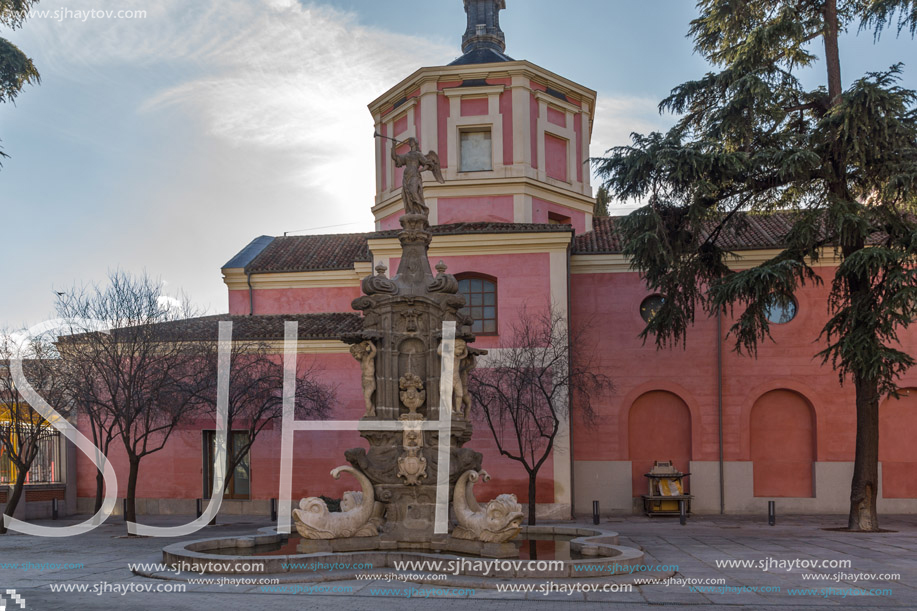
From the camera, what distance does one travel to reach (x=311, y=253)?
3072cm

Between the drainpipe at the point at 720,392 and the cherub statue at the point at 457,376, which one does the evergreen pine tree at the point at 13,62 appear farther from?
the drainpipe at the point at 720,392

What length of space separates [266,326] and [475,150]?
8313 mm

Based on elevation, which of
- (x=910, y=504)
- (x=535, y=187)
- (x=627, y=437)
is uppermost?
(x=535, y=187)

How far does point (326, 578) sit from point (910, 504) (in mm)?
20398

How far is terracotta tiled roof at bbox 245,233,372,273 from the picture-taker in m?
29.5

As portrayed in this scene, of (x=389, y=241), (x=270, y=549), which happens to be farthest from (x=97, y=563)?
(x=389, y=241)

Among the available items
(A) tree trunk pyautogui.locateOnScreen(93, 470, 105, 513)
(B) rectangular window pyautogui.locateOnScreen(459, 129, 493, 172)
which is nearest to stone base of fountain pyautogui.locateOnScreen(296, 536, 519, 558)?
(A) tree trunk pyautogui.locateOnScreen(93, 470, 105, 513)

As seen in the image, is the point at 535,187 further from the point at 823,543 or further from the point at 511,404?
the point at 823,543

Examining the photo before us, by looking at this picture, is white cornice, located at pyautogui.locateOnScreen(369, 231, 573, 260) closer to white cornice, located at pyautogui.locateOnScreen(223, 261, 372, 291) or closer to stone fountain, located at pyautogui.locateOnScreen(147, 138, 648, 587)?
white cornice, located at pyautogui.locateOnScreen(223, 261, 372, 291)

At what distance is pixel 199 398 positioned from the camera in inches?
835

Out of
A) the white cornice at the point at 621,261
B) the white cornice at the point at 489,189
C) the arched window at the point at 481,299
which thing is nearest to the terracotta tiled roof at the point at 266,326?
the arched window at the point at 481,299

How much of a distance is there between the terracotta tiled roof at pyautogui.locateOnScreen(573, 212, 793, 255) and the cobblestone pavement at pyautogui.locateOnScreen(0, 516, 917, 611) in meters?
11.1

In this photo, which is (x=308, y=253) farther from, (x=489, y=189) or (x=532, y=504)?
(x=532, y=504)

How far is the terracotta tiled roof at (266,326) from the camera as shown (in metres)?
24.1
